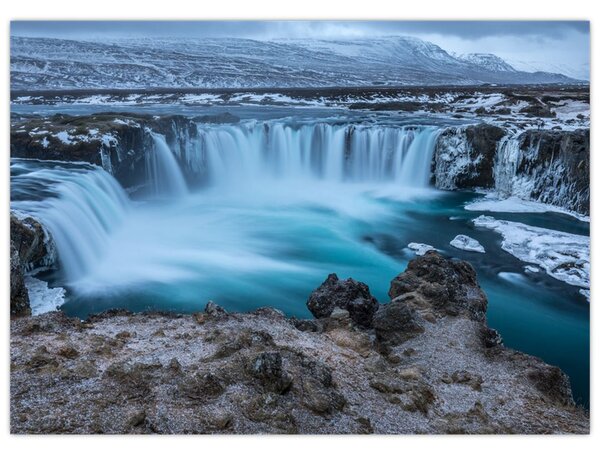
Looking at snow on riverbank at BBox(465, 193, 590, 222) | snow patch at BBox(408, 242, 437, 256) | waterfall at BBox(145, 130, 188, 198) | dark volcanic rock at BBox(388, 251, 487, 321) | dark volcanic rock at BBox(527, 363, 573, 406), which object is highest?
waterfall at BBox(145, 130, 188, 198)

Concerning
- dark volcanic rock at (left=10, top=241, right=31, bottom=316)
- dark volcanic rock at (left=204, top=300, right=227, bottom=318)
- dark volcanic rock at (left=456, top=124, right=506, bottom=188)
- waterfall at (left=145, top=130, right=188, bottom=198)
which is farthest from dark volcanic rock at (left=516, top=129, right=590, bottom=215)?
dark volcanic rock at (left=10, top=241, right=31, bottom=316)

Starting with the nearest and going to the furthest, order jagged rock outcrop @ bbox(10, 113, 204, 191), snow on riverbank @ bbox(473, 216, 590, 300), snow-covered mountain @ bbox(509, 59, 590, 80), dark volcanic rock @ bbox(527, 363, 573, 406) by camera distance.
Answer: dark volcanic rock @ bbox(527, 363, 573, 406) → snow-covered mountain @ bbox(509, 59, 590, 80) → snow on riverbank @ bbox(473, 216, 590, 300) → jagged rock outcrop @ bbox(10, 113, 204, 191)

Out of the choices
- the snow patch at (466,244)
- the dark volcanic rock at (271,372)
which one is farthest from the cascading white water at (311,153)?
the dark volcanic rock at (271,372)

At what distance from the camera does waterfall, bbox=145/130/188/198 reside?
6543 millimetres

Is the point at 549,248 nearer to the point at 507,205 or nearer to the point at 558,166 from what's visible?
the point at 507,205

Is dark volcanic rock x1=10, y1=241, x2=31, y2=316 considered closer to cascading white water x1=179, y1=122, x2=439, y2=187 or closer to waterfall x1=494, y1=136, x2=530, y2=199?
cascading white water x1=179, y1=122, x2=439, y2=187

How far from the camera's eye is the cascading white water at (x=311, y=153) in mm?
7258

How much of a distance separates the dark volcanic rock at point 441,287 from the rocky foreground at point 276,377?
0.20 metres

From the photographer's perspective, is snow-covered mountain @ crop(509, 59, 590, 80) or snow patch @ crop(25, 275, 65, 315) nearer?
snow-covered mountain @ crop(509, 59, 590, 80)

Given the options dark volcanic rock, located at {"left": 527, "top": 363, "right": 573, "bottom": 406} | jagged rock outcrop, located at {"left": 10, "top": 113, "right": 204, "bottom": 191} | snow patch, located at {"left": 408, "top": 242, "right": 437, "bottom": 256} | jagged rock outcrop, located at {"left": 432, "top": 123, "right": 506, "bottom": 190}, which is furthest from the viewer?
jagged rock outcrop, located at {"left": 432, "top": 123, "right": 506, "bottom": 190}

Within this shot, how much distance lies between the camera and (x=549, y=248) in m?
5.48

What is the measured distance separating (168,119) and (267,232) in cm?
210

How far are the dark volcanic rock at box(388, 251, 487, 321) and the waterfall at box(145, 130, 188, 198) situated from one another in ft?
9.44

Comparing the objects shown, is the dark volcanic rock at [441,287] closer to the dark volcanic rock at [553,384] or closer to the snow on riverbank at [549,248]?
the snow on riverbank at [549,248]
